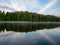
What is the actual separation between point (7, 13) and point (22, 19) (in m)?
16.7

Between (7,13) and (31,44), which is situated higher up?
(7,13)

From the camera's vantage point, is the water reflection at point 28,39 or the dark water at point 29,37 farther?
the dark water at point 29,37

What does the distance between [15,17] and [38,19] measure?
3376 centimetres

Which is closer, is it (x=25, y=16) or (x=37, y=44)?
(x=37, y=44)

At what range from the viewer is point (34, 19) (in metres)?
137

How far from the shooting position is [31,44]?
37.1 ft

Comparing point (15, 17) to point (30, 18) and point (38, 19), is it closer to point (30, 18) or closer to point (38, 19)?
point (30, 18)

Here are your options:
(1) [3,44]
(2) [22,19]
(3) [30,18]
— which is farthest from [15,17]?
(1) [3,44]

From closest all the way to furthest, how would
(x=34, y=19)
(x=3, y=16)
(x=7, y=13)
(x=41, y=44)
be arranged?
1. (x=41, y=44)
2. (x=3, y=16)
3. (x=7, y=13)
4. (x=34, y=19)

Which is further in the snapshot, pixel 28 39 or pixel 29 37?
pixel 29 37

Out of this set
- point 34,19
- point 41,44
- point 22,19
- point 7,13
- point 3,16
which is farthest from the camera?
point 34,19

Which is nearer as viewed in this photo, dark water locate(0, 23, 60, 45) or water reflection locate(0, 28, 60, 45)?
water reflection locate(0, 28, 60, 45)

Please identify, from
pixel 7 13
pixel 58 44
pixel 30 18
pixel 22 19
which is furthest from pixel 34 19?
pixel 58 44

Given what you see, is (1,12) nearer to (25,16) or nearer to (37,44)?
(25,16)
